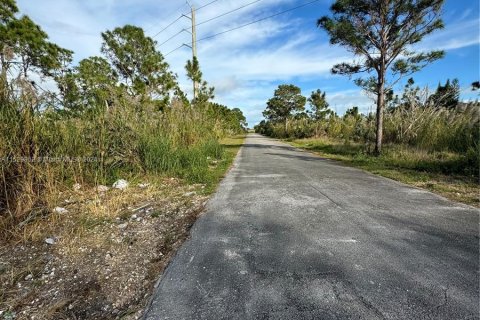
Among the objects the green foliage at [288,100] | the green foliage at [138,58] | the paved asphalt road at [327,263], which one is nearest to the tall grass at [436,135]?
the paved asphalt road at [327,263]

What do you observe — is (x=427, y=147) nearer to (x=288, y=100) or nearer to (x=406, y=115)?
(x=406, y=115)

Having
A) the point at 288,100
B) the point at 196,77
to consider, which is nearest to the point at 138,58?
the point at 196,77

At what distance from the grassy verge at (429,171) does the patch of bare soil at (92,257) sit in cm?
463

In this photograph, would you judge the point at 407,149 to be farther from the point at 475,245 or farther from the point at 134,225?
the point at 134,225

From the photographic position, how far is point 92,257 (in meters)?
2.58

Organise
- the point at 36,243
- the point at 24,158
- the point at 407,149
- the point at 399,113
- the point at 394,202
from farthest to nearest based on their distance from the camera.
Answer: the point at 399,113, the point at 407,149, the point at 394,202, the point at 24,158, the point at 36,243

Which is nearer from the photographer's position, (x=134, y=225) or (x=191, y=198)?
(x=134, y=225)

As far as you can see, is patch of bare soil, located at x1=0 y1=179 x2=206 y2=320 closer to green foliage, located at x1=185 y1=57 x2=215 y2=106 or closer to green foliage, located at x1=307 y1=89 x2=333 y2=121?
green foliage, located at x1=185 y1=57 x2=215 y2=106

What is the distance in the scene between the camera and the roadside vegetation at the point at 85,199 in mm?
2088

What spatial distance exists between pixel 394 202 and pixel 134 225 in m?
4.01

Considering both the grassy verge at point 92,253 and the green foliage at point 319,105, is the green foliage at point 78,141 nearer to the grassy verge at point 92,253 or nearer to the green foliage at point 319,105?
the grassy verge at point 92,253

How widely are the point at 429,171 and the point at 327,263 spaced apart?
621cm

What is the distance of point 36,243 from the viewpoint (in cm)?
286

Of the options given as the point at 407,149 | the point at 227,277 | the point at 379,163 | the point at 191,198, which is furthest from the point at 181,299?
the point at 407,149
